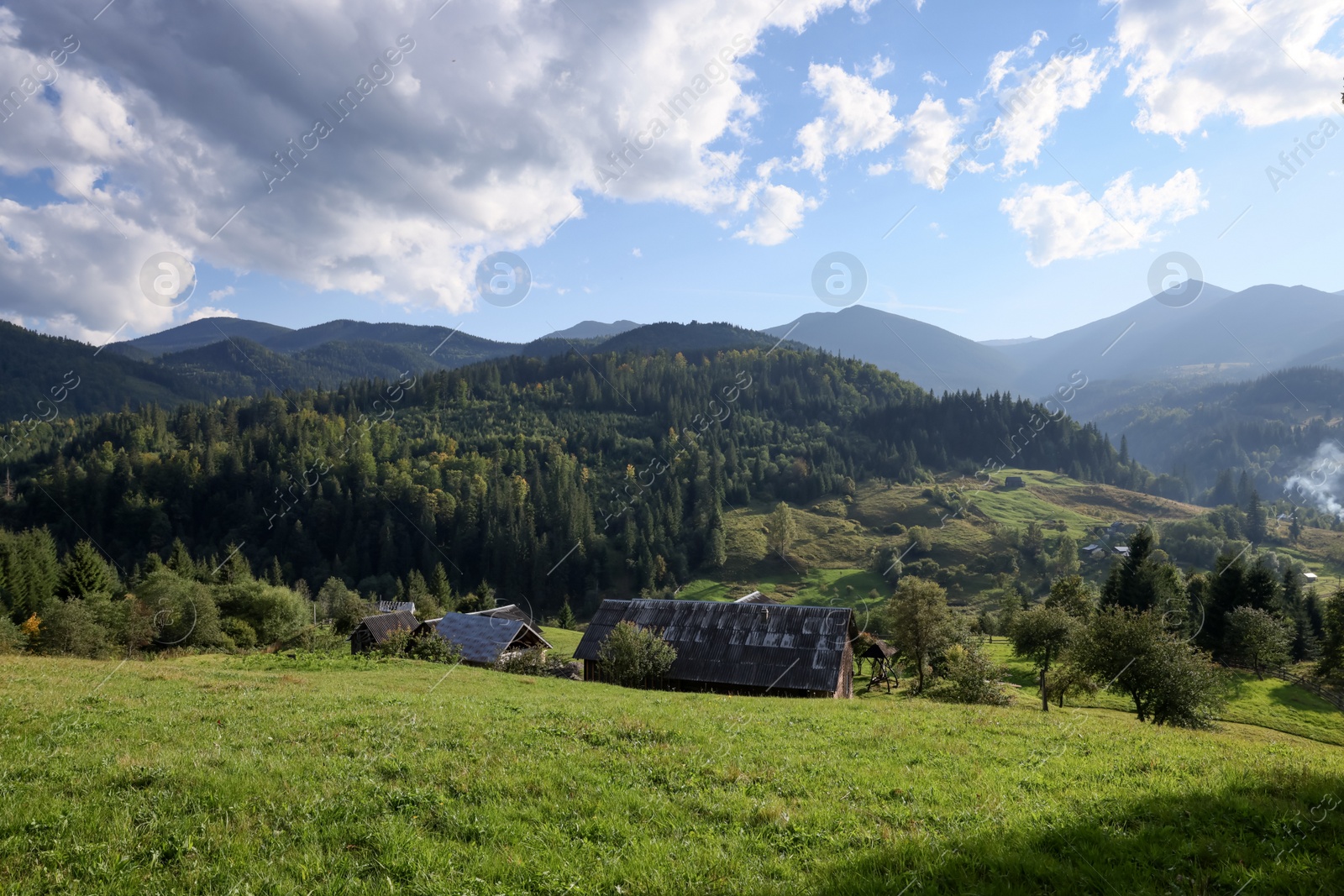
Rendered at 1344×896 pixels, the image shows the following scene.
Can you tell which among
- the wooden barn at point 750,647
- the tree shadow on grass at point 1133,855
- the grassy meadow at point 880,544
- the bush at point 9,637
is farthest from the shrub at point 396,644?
the grassy meadow at point 880,544

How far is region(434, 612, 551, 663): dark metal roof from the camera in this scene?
189 ft

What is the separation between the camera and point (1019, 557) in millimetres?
148750

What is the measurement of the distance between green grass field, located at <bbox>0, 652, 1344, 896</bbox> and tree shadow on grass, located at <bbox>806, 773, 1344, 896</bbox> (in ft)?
0.11

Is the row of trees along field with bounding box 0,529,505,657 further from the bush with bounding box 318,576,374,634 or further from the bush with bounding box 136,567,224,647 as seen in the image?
the bush with bounding box 318,576,374,634

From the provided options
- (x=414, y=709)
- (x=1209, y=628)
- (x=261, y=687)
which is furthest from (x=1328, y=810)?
(x=1209, y=628)

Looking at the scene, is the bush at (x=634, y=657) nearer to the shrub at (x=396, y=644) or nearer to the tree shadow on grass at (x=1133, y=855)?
the shrub at (x=396, y=644)

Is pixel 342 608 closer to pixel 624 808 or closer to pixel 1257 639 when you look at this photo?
pixel 624 808

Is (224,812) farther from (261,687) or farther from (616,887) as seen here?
(261,687)

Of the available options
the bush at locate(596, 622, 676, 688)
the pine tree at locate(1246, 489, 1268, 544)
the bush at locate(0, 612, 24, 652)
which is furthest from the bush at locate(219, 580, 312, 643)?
the pine tree at locate(1246, 489, 1268, 544)

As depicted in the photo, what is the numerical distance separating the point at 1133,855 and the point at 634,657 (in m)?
37.0

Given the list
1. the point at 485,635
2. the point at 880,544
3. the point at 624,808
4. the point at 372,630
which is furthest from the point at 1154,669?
the point at 880,544

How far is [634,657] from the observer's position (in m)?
42.7

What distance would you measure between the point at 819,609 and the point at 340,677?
31.2m

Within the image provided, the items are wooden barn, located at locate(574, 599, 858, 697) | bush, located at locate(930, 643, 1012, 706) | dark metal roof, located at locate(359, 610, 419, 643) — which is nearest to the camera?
bush, located at locate(930, 643, 1012, 706)
